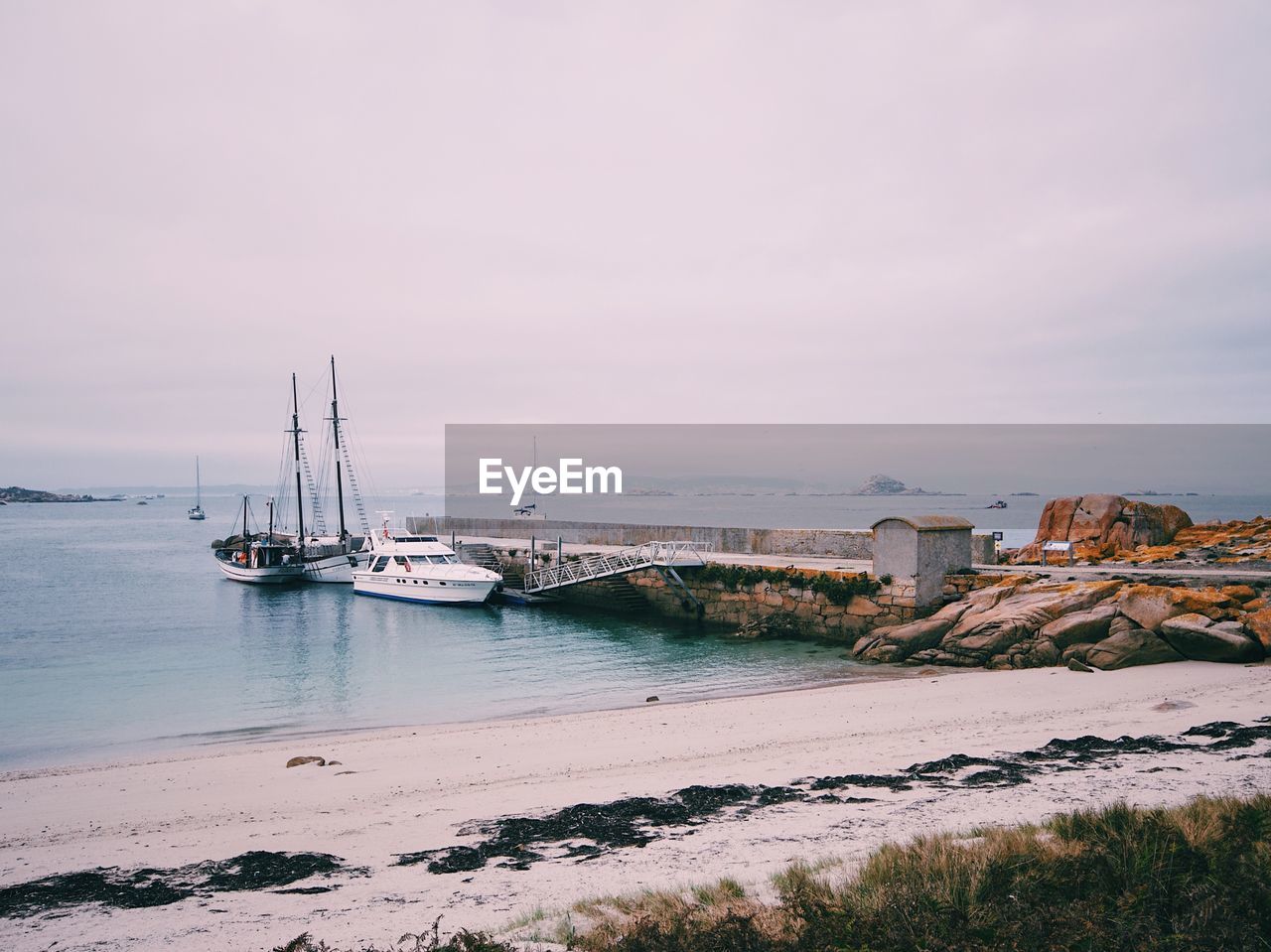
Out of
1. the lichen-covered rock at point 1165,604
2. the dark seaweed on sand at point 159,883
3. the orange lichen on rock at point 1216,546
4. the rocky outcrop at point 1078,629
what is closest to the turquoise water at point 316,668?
the rocky outcrop at point 1078,629

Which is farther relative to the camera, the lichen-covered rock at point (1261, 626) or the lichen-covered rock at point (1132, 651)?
the lichen-covered rock at point (1132, 651)

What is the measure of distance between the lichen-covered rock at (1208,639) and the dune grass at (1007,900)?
9.35 m

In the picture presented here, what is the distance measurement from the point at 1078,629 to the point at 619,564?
17.9 meters

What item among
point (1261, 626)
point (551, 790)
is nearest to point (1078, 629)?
point (1261, 626)

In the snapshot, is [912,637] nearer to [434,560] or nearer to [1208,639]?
[1208,639]

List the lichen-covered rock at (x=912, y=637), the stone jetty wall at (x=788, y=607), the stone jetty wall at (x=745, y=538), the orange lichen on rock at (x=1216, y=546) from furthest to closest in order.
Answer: the stone jetty wall at (x=745, y=538)
the orange lichen on rock at (x=1216, y=546)
the stone jetty wall at (x=788, y=607)
the lichen-covered rock at (x=912, y=637)

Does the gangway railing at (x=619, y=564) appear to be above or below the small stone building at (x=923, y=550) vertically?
below

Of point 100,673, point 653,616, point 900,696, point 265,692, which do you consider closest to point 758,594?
point 653,616

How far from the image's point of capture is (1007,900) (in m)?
4.72

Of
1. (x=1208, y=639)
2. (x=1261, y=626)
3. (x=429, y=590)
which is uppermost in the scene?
(x=1261, y=626)

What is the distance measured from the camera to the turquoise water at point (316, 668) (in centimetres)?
1559

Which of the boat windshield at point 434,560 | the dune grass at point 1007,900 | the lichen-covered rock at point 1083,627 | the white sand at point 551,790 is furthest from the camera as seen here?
the boat windshield at point 434,560

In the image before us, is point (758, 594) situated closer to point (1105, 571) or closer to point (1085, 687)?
point (1105, 571)

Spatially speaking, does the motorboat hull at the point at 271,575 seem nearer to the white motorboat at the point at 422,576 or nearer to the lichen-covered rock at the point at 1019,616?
the white motorboat at the point at 422,576
